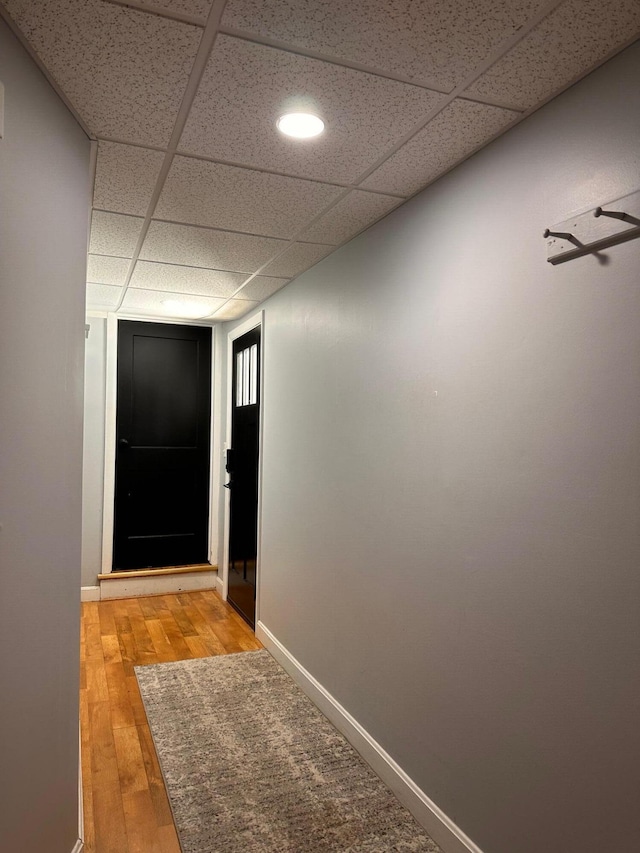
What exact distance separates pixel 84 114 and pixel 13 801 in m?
1.91

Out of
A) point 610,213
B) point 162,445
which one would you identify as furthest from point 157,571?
point 610,213

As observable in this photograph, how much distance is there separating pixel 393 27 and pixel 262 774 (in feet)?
8.63

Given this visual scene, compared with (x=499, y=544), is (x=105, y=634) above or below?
below

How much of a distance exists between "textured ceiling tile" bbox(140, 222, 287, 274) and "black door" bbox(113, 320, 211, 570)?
2004mm

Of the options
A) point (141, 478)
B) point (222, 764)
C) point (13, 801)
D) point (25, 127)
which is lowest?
point (222, 764)

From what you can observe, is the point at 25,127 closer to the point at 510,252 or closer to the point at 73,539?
the point at 73,539

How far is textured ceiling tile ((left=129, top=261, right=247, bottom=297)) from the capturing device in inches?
139

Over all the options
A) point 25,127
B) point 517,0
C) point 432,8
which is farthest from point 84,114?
point 517,0

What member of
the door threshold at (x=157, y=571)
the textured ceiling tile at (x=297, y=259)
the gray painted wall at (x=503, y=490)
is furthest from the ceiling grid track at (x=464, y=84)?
the door threshold at (x=157, y=571)

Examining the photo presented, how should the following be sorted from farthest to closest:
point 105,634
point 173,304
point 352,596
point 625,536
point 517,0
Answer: point 173,304, point 105,634, point 352,596, point 625,536, point 517,0

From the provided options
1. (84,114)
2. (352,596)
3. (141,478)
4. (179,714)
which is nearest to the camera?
(84,114)

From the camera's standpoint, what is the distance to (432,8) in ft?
4.43

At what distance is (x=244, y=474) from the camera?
4.73m

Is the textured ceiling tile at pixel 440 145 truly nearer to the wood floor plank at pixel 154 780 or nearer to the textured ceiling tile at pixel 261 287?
the textured ceiling tile at pixel 261 287
